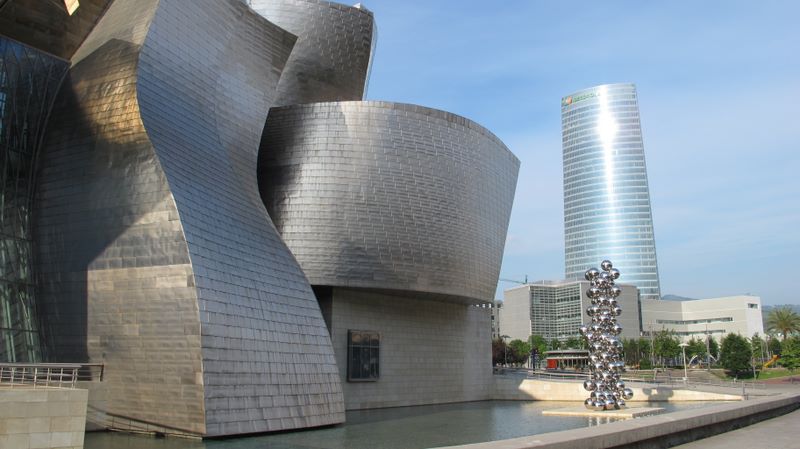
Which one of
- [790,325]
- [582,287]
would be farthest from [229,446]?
[582,287]

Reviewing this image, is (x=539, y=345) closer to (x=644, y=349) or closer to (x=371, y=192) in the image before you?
(x=644, y=349)

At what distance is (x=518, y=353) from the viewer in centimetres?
8681

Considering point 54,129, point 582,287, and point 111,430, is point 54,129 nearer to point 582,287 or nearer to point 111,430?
point 111,430

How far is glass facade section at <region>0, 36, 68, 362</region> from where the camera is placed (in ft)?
52.0

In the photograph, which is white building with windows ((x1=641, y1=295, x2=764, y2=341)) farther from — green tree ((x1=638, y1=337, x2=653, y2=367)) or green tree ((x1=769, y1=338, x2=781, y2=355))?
green tree ((x1=769, y1=338, x2=781, y2=355))

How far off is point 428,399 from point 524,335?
8631cm

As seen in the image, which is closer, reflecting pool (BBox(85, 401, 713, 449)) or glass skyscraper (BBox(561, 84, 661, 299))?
reflecting pool (BBox(85, 401, 713, 449))

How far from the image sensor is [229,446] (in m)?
12.8

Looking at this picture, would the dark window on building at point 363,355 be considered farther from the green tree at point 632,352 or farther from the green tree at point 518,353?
the green tree at point 632,352

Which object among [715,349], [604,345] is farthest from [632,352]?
[604,345]

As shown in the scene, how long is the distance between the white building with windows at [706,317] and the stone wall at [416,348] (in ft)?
274

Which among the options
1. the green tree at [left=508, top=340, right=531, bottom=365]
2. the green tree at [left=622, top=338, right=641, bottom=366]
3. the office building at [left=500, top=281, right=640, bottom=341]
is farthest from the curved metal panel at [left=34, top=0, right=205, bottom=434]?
the office building at [left=500, top=281, right=640, bottom=341]

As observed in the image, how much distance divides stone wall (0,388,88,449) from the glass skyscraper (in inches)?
4595

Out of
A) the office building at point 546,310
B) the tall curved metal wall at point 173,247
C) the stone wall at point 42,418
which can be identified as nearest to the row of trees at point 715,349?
the office building at point 546,310
